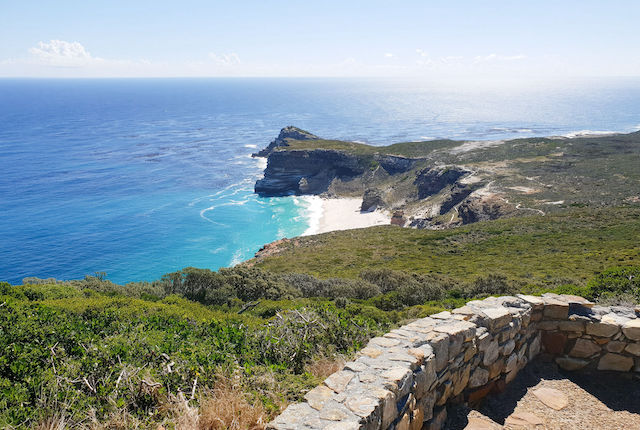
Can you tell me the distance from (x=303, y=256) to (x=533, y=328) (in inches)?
1123

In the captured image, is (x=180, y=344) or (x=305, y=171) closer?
(x=180, y=344)

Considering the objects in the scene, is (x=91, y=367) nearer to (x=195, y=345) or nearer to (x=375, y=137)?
(x=195, y=345)

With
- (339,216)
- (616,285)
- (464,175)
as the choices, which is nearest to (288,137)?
(339,216)

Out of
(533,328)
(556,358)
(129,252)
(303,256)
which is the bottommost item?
(129,252)

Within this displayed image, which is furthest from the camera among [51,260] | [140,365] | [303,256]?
[51,260]

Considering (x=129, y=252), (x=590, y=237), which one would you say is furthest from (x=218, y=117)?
(x=590, y=237)

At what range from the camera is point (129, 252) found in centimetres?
4609

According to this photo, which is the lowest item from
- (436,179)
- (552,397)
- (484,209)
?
(484,209)

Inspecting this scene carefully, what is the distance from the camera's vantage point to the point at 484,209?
4488cm

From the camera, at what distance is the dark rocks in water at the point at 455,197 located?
5200 cm

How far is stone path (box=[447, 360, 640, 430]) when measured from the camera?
6195 mm

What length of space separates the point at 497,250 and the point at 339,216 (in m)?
32.7

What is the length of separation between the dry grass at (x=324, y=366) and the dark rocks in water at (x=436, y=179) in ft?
184

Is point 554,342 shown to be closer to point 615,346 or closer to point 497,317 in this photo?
point 615,346
